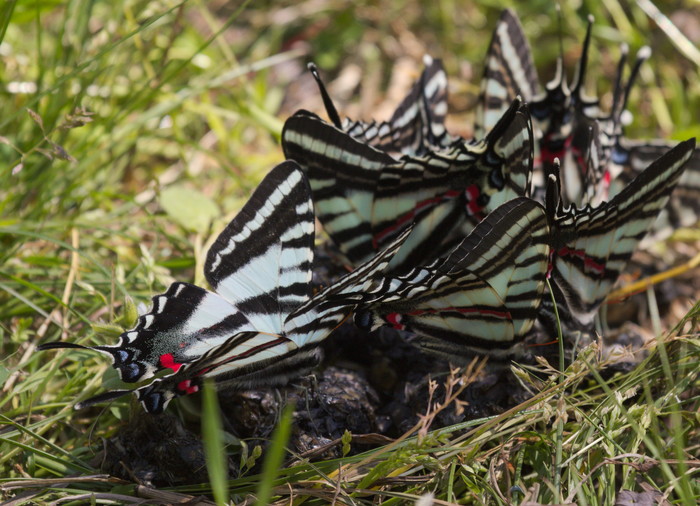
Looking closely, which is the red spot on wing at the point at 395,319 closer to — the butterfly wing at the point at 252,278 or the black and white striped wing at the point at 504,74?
the butterfly wing at the point at 252,278

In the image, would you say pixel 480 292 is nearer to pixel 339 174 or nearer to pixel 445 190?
pixel 445 190

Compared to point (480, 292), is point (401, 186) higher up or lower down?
higher up

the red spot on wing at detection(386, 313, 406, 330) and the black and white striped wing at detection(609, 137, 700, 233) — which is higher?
the red spot on wing at detection(386, 313, 406, 330)

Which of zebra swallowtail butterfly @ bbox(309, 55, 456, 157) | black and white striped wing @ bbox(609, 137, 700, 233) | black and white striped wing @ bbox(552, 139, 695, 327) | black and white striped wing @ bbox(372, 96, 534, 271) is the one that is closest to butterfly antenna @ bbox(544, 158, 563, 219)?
black and white striped wing @ bbox(552, 139, 695, 327)

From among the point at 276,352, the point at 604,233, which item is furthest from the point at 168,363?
the point at 604,233

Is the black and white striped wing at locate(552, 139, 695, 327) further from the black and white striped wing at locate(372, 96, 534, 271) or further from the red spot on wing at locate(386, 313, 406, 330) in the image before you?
the red spot on wing at locate(386, 313, 406, 330)

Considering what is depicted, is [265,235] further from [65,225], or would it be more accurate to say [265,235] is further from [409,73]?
[409,73]

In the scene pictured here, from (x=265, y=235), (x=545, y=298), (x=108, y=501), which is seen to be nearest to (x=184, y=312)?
(x=265, y=235)
